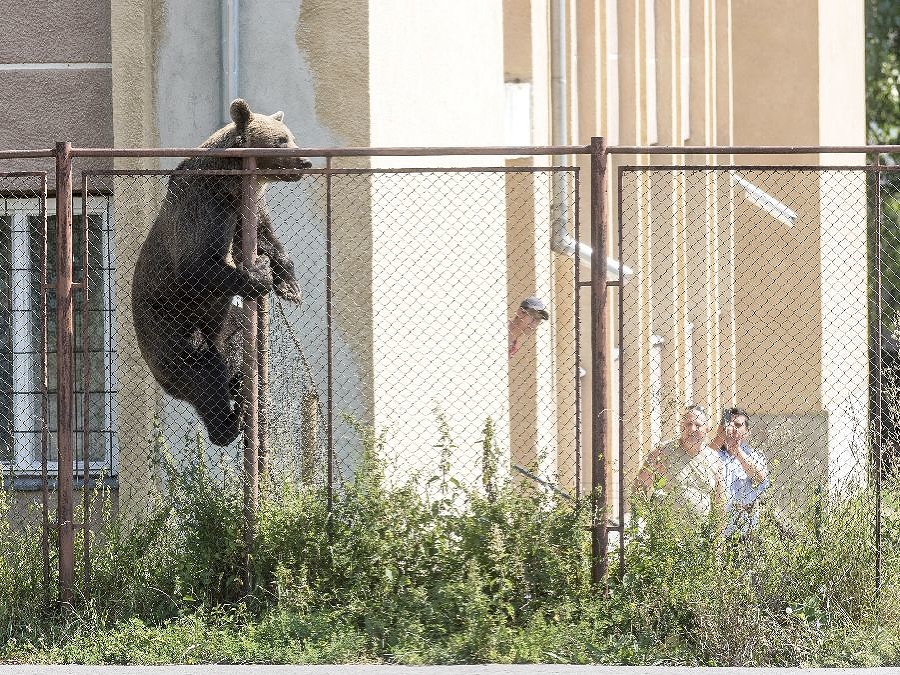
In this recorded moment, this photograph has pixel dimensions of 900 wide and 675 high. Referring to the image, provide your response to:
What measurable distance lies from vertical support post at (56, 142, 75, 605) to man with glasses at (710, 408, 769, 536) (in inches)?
151

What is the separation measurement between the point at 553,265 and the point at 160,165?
499cm

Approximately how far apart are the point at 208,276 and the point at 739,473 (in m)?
4.03

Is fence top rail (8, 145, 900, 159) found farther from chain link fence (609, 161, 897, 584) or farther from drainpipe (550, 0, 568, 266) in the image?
drainpipe (550, 0, 568, 266)

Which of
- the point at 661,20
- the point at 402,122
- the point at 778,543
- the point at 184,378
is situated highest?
the point at 661,20

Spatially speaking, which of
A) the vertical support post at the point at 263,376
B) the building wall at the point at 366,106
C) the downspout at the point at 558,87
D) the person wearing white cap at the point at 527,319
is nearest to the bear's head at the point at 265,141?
the vertical support post at the point at 263,376

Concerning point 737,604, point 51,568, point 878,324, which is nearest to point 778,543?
point 737,604

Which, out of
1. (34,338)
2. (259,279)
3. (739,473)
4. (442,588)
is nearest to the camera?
(442,588)

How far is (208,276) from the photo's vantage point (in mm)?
8086

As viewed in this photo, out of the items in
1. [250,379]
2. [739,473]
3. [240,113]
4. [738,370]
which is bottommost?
[739,473]

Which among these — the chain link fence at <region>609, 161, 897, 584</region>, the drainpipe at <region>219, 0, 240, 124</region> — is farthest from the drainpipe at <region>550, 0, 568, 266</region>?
the drainpipe at <region>219, 0, 240, 124</region>

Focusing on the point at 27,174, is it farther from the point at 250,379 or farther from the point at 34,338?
the point at 34,338

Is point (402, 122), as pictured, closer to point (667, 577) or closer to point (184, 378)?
point (184, 378)

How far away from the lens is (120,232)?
30.5ft

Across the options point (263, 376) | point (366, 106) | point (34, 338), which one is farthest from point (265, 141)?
point (34, 338)
